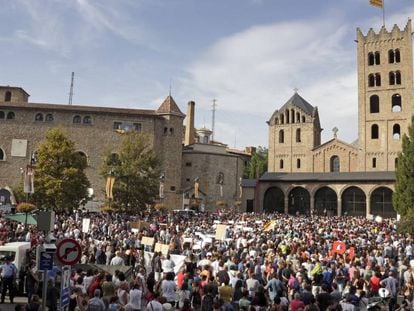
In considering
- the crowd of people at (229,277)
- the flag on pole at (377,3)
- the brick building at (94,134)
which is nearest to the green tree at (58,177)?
the brick building at (94,134)

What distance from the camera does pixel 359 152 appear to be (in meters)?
58.5

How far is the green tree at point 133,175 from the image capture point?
4591cm

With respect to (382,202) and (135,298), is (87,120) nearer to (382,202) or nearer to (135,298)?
(382,202)

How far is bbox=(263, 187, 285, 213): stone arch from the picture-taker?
5720cm

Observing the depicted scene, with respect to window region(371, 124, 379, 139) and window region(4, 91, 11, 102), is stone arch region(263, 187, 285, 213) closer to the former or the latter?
window region(371, 124, 379, 139)

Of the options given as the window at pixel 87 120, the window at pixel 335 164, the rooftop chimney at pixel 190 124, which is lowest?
the window at pixel 335 164

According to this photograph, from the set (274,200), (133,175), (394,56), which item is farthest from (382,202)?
(133,175)

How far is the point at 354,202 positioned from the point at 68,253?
49.7 m

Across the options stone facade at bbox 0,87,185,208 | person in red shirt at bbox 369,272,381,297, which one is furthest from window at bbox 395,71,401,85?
person in red shirt at bbox 369,272,381,297

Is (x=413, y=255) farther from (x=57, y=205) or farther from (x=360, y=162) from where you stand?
(x=360, y=162)

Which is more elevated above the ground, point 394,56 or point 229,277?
point 394,56

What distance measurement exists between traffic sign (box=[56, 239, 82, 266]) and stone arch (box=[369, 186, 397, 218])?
160ft

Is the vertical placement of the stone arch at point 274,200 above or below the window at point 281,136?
below

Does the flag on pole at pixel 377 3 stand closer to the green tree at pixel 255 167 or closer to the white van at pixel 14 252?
the green tree at pixel 255 167
